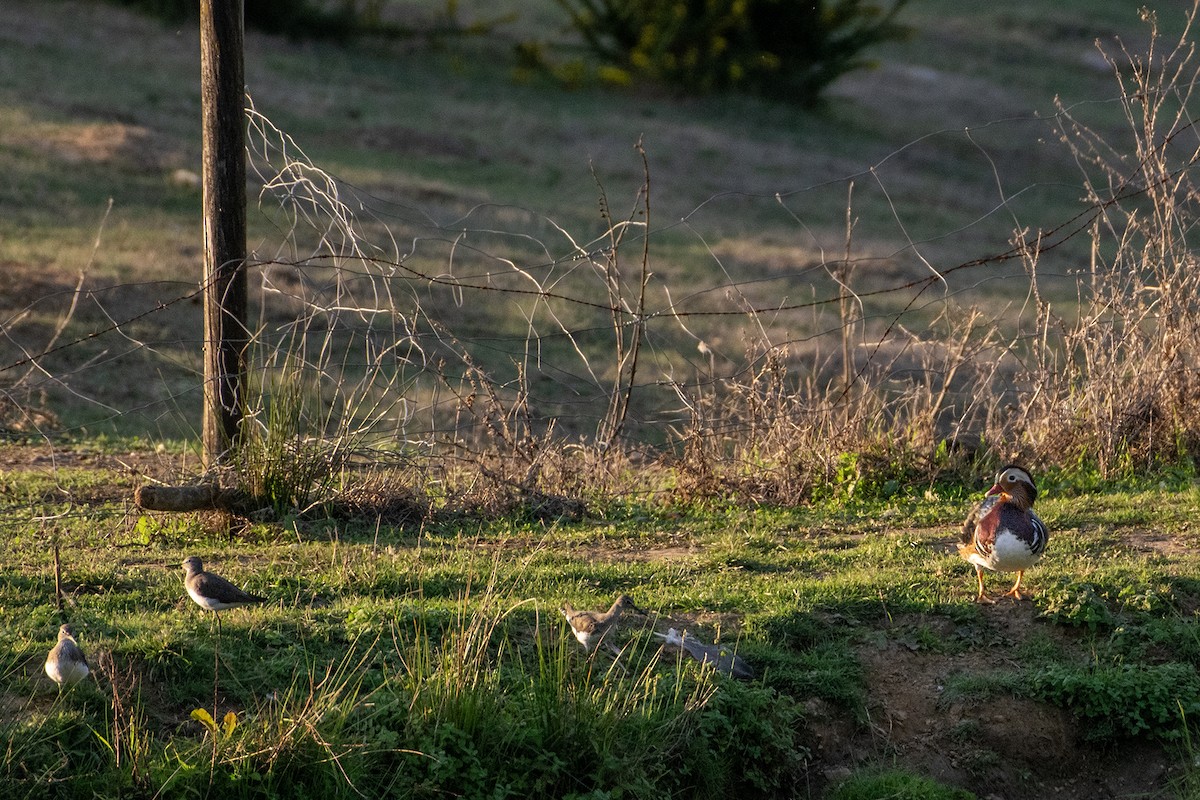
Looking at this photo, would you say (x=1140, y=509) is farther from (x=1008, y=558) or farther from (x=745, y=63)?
(x=745, y=63)

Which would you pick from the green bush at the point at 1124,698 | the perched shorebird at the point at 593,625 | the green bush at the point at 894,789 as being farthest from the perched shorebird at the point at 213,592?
the green bush at the point at 1124,698

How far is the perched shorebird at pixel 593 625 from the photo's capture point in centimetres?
530

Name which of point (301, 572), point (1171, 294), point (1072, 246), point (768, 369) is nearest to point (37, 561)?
point (301, 572)

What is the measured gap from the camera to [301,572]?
630cm

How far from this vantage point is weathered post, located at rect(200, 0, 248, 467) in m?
7.22

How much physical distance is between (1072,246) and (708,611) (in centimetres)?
1827

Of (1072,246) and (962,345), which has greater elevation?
(962,345)

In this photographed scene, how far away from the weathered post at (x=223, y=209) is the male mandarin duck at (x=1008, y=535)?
3985 mm

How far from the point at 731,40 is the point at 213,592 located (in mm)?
26196

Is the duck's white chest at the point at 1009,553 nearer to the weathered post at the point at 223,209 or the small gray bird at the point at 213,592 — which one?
the small gray bird at the point at 213,592

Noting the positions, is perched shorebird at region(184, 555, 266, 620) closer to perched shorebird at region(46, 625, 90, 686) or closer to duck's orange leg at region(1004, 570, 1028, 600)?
perched shorebird at region(46, 625, 90, 686)

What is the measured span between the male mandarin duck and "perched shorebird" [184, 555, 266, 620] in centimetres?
320

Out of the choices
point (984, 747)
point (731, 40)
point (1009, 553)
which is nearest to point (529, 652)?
point (984, 747)

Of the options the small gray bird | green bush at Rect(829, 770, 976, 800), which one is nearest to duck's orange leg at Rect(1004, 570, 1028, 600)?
green bush at Rect(829, 770, 976, 800)
